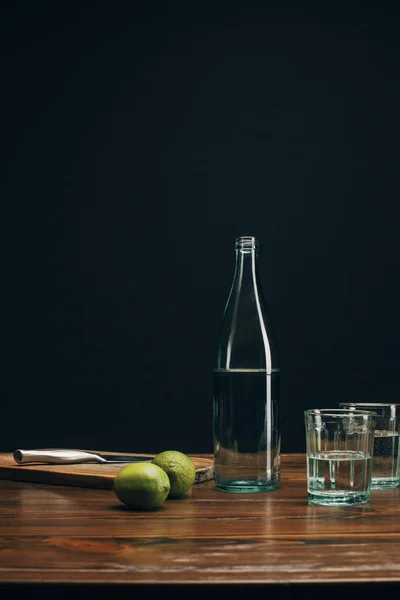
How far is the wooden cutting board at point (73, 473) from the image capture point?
1.31 metres

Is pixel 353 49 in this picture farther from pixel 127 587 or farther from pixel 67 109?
pixel 127 587

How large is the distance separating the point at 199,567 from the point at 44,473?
0.64m

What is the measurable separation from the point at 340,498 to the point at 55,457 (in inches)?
20.9

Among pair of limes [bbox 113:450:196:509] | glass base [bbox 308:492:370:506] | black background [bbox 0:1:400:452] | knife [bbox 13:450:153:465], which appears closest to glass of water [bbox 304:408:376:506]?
glass base [bbox 308:492:370:506]

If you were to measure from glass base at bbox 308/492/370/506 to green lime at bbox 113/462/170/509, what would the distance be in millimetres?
214

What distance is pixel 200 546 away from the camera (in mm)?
872

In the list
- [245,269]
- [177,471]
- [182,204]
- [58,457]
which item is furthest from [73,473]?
[182,204]

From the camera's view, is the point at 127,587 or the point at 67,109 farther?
the point at 67,109

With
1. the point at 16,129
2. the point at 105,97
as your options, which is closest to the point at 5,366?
the point at 16,129

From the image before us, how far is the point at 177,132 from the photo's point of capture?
3.59m

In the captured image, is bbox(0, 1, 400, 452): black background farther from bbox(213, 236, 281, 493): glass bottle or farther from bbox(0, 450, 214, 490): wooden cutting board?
bbox(213, 236, 281, 493): glass bottle

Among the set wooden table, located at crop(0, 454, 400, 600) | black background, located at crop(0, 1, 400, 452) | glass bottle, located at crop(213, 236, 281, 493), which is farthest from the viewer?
black background, located at crop(0, 1, 400, 452)

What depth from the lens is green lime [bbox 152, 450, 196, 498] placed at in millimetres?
1178

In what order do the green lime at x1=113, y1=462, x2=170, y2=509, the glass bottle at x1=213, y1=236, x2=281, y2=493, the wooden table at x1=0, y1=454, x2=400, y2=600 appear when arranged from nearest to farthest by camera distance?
the wooden table at x1=0, y1=454, x2=400, y2=600 < the green lime at x1=113, y1=462, x2=170, y2=509 < the glass bottle at x1=213, y1=236, x2=281, y2=493
